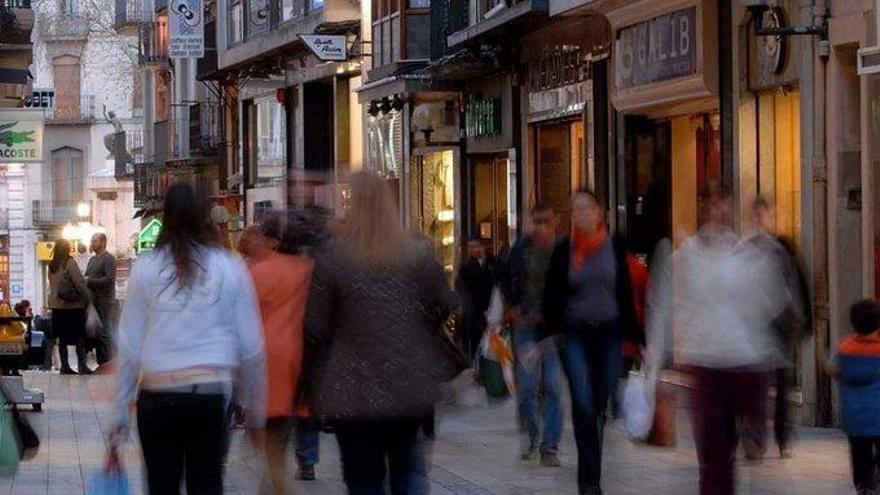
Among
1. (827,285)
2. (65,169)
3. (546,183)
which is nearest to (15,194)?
(65,169)

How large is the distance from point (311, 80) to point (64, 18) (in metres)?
47.3

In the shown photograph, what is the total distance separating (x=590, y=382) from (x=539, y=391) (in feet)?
11.0

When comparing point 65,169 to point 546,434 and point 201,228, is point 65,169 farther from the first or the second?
point 201,228

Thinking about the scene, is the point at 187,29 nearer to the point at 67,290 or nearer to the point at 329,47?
the point at 329,47

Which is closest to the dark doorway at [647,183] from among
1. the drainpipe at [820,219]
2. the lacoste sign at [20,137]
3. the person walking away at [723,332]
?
the drainpipe at [820,219]

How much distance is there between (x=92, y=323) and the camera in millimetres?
25797

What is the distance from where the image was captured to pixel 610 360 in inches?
492

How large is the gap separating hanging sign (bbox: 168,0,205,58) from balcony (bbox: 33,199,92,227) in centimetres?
3626

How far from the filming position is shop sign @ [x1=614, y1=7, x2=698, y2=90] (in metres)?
21.0

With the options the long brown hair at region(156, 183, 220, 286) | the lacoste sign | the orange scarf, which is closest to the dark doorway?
the lacoste sign

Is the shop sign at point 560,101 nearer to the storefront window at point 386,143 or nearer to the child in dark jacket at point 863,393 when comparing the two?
the storefront window at point 386,143

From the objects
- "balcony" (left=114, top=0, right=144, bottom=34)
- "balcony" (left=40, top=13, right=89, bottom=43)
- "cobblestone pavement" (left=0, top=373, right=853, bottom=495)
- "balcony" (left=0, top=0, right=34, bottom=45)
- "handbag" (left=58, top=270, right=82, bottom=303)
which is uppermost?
"balcony" (left=40, top=13, right=89, bottom=43)

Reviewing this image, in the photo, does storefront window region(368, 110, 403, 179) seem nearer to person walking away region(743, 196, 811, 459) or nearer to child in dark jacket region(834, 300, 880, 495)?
person walking away region(743, 196, 811, 459)

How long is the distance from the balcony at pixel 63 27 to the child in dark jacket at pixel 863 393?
249ft
